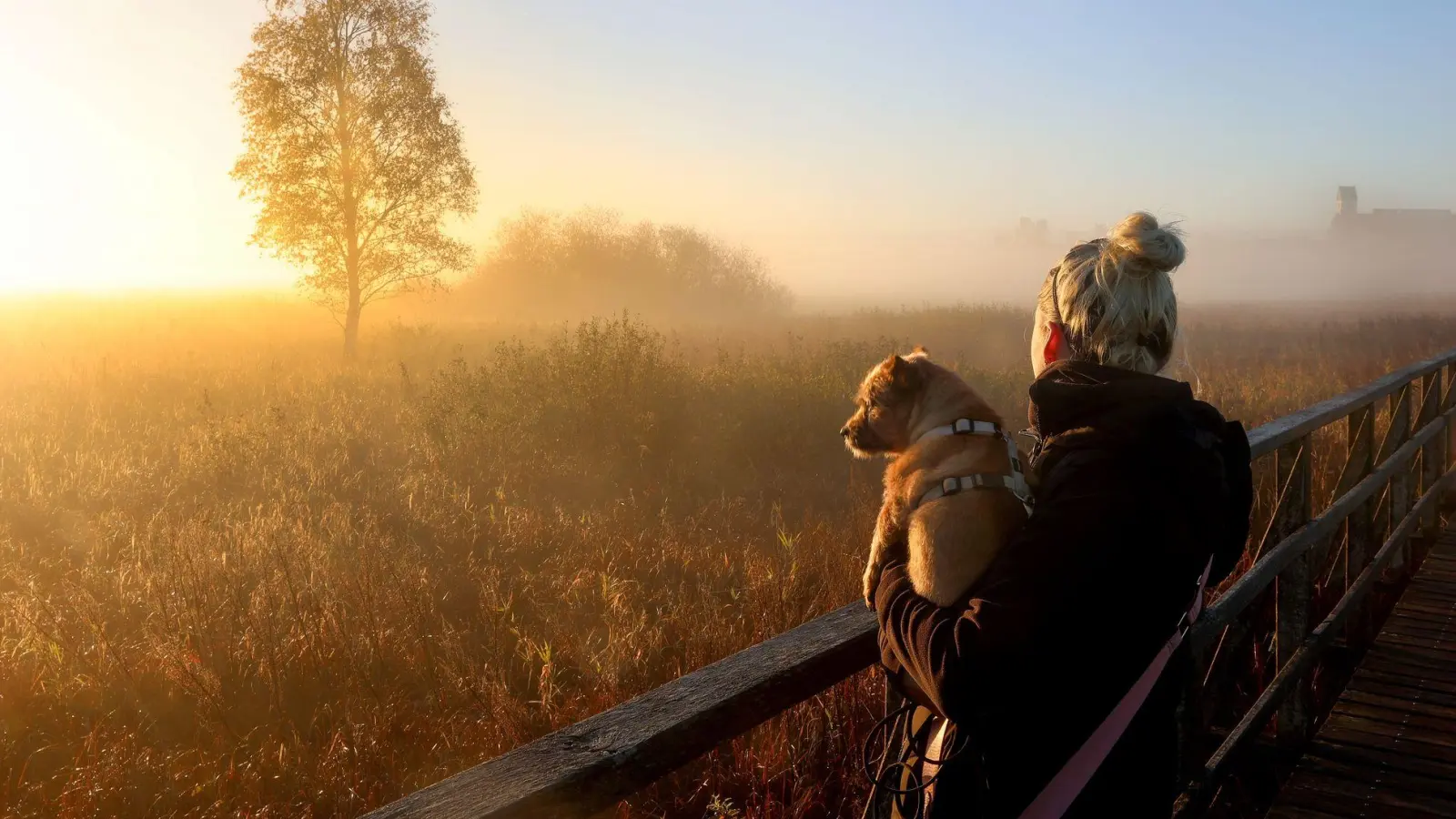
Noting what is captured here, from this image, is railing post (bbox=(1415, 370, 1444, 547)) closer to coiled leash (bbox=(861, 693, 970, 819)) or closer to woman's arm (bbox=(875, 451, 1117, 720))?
coiled leash (bbox=(861, 693, 970, 819))

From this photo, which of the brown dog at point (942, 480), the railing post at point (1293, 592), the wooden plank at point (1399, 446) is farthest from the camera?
the wooden plank at point (1399, 446)

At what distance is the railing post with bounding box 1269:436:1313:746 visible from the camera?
400cm

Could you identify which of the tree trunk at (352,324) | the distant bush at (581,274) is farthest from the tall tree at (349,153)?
the distant bush at (581,274)

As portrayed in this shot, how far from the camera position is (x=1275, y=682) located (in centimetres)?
386

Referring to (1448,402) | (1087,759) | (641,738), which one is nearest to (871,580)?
(1087,759)

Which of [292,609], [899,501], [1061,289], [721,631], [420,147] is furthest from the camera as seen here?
[420,147]

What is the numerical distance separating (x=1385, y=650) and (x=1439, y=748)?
123 centimetres

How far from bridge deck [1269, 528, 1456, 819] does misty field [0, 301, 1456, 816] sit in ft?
6.38

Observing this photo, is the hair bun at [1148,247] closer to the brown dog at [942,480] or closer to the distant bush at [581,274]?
the brown dog at [942,480]

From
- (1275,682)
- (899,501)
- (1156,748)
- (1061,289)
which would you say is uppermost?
(1061,289)

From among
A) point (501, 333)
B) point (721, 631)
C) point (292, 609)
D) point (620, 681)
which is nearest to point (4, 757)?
point (292, 609)

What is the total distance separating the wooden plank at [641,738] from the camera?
1217mm

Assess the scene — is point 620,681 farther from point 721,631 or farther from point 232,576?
point 232,576

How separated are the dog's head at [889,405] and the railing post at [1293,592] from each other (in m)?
2.42
